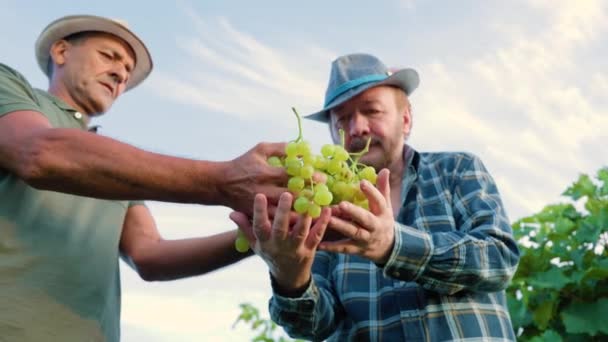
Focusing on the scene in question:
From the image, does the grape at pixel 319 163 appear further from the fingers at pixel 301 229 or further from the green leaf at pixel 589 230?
the green leaf at pixel 589 230

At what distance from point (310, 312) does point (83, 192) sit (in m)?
1.16

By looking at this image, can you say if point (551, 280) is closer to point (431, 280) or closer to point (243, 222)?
point (431, 280)

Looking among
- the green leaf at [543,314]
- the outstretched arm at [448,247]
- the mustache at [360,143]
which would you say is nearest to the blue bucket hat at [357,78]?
the mustache at [360,143]

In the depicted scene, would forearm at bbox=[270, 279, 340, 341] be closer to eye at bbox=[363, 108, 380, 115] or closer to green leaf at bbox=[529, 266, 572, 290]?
eye at bbox=[363, 108, 380, 115]

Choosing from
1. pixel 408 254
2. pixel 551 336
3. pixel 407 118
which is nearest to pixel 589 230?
pixel 551 336

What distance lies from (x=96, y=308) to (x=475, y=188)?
5.95 ft

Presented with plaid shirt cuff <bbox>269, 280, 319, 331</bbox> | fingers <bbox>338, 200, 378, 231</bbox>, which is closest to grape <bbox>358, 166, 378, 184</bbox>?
fingers <bbox>338, 200, 378, 231</bbox>

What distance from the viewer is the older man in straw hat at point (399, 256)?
252cm

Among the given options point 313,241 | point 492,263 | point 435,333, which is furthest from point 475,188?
point 313,241

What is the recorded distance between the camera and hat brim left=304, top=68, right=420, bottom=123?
12.0 feet

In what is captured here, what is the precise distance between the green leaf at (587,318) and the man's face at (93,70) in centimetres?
358

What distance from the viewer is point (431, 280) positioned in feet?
9.41

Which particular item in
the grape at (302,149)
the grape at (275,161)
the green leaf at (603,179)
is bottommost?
the grape at (275,161)

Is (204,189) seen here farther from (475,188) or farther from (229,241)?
(475,188)
